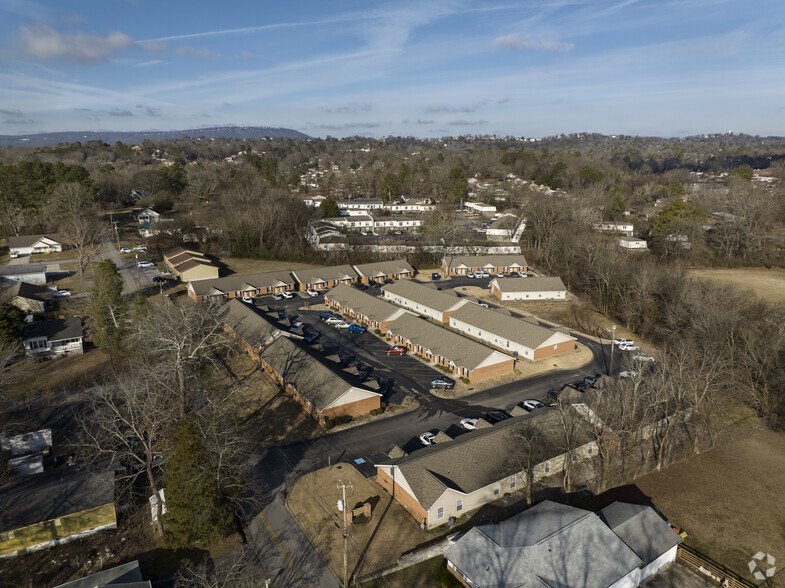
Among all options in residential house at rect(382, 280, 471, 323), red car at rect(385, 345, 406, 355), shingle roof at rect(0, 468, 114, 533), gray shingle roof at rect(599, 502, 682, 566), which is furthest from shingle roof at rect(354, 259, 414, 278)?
gray shingle roof at rect(599, 502, 682, 566)

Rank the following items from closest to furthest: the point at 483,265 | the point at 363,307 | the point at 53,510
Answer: the point at 53,510 → the point at 363,307 → the point at 483,265

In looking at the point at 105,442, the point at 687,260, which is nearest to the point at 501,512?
the point at 105,442

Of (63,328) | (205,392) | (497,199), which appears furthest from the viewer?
(497,199)

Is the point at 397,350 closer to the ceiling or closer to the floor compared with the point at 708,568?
closer to the ceiling

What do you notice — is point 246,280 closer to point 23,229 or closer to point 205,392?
point 205,392

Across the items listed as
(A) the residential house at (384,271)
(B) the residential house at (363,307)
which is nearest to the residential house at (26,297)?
(B) the residential house at (363,307)

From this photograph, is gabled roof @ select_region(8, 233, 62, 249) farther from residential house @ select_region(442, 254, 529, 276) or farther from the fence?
the fence

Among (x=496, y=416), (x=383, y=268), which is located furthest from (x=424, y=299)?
(x=496, y=416)

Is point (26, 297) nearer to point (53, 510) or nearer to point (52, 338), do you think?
point (52, 338)
